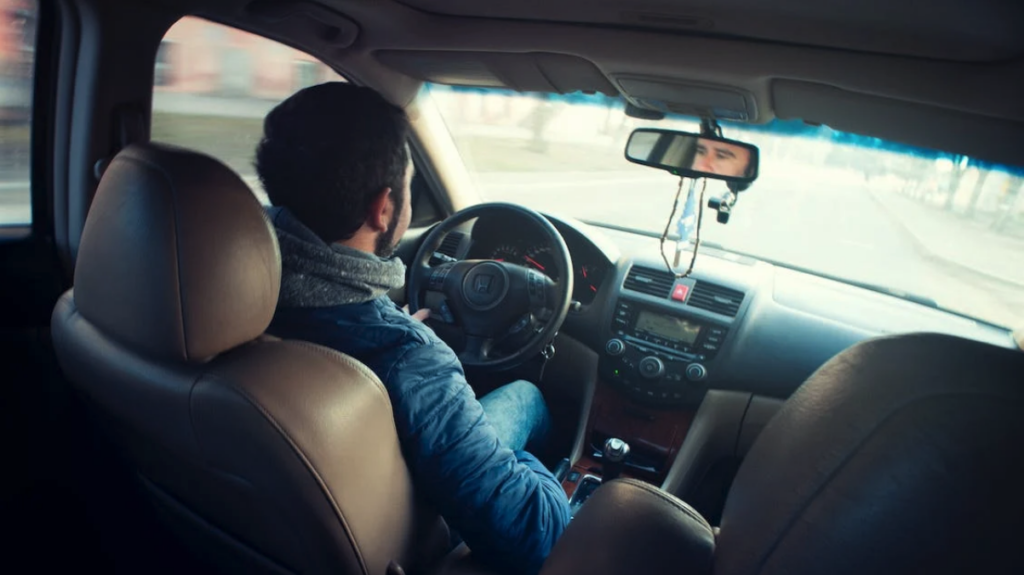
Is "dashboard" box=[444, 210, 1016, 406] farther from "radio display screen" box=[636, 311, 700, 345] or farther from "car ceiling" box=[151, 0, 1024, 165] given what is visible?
"car ceiling" box=[151, 0, 1024, 165]

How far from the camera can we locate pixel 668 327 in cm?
320

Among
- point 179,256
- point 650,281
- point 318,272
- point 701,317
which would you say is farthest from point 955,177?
point 179,256

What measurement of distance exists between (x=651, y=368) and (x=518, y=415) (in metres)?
0.75

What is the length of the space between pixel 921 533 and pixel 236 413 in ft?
4.05

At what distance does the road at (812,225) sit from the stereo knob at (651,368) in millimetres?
816

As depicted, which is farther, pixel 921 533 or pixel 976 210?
pixel 976 210

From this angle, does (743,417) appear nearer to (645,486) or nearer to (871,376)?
(645,486)

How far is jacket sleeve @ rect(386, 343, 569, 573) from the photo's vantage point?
68.2 inches

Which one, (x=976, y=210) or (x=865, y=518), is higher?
(x=976, y=210)

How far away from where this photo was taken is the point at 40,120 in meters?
2.45

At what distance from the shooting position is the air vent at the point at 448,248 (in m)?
3.55

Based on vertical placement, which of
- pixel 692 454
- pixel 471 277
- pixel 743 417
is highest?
pixel 471 277

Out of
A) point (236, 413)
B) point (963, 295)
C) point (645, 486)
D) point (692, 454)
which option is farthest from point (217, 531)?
point (963, 295)

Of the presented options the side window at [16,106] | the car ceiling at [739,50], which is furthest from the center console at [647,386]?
the side window at [16,106]
